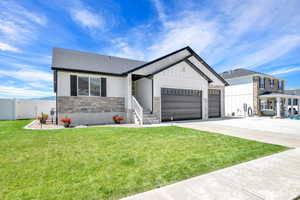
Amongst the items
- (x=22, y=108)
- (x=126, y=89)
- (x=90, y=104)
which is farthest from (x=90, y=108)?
(x=22, y=108)

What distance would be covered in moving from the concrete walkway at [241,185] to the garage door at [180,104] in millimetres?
8248

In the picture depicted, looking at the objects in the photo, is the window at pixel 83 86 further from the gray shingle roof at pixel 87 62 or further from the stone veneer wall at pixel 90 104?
the gray shingle roof at pixel 87 62

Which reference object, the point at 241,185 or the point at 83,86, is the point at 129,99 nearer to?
the point at 83,86

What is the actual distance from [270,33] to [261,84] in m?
11.2

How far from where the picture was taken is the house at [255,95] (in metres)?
18.4

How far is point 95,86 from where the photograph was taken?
1073 centimetres

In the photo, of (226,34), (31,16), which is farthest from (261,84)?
(31,16)

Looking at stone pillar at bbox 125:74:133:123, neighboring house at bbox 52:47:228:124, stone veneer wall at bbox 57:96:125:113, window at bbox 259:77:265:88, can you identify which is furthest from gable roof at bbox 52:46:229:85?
window at bbox 259:77:265:88

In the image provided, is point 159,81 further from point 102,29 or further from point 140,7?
point 102,29

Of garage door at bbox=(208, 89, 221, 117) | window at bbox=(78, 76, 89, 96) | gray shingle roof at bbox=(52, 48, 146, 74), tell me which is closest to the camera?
gray shingle roof at bbox=(52, 48, 146, 74)

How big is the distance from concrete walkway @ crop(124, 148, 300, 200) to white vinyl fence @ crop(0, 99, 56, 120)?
18.8 meters

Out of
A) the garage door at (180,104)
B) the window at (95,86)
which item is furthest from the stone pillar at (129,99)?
the garage door at (180,104)

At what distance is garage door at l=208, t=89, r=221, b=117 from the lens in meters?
14.0

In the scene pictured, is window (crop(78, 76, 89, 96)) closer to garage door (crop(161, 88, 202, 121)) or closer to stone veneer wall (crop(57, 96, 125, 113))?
stone veneer wall (crop(57, 96, 125, 113))
